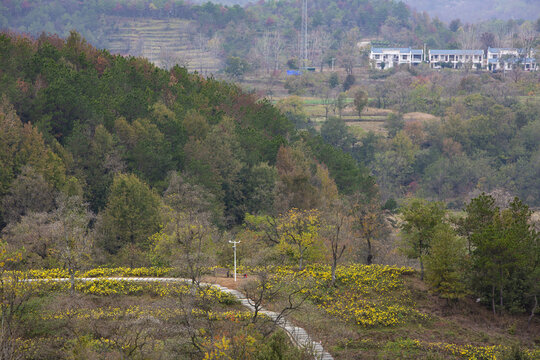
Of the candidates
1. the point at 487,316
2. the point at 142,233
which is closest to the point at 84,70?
the point at 142,233

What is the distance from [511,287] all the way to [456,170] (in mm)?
67133

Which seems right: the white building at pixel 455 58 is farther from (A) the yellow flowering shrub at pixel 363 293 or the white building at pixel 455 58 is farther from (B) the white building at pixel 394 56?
(A) the yellow flowering shrub at pixel 363 293

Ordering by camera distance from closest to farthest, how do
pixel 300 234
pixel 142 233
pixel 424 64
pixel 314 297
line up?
pixel 314 297 < pixel 300 234 < pixel 142 233 < pixel 424 64

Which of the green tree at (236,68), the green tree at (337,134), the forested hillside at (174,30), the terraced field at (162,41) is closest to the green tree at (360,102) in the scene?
the green tree at (337,134)

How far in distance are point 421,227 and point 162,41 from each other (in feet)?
476

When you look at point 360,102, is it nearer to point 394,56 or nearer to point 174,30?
point 394,56

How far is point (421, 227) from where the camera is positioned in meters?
34.4

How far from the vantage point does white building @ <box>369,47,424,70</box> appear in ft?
543

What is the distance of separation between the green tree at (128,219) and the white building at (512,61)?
12948cm

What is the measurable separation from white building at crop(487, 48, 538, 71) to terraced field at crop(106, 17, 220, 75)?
66.0 m

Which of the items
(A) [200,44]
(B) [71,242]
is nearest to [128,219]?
(B) [71,242]

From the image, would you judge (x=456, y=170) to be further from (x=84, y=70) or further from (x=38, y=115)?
(x=38, y=115)

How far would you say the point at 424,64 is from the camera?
161m

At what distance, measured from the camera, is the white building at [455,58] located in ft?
536
